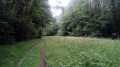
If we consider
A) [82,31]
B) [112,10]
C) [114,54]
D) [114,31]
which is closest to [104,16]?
[112,10]

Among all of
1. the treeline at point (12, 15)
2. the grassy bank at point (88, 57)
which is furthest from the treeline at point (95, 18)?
the grassy bank at point (88, 57)

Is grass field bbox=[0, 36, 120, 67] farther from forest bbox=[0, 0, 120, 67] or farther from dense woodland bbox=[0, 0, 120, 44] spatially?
dense woodland bbox=[0, 0, 120, 44]

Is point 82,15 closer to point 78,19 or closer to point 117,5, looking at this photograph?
point 78,19

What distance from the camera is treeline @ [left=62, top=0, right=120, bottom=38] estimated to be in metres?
17.3

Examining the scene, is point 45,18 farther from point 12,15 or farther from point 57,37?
point 57,37

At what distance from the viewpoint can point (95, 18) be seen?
23.4 m

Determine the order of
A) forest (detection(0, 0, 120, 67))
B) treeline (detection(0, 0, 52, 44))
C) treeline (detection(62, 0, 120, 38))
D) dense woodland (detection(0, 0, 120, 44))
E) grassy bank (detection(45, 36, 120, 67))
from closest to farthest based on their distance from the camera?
grassy bank (detection(45, 36, 120, 67)), forest (detection(0, 0, 120, 67)), treeline (detection(0, 0, 52, 44)), dense woodland (detection(0, 0, 120, 44)), treeline (detection(62, 0, 120, 38))

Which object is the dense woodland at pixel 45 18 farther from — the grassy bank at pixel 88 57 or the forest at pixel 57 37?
the grassy bank at pixel 88 57

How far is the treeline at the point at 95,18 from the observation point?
17.3 metres

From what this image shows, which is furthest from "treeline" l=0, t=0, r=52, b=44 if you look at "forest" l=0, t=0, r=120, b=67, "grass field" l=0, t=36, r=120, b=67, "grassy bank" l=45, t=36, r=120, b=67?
"grassy bank" l=45, t=36, r=120, b=67

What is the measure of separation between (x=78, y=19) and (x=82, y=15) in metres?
2.06

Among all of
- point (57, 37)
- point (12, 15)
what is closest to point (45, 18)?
point (12, 15)

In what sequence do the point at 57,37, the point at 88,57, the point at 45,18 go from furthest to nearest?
the point at 57,37
the point at 45,18
the point at 88,57

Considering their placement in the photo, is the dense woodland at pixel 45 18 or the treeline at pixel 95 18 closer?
the dense woodland at pixel 45 18
